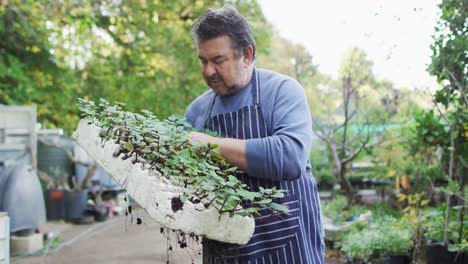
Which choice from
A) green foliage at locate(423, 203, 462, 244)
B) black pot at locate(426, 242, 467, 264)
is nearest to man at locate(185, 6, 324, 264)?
black pot at locate(426, 242, 467, 264)

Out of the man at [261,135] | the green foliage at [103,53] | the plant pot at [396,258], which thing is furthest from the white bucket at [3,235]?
the green foliage at [103,53]

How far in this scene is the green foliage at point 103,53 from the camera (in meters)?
10.5

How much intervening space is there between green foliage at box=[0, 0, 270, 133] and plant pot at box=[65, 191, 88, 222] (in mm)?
1750

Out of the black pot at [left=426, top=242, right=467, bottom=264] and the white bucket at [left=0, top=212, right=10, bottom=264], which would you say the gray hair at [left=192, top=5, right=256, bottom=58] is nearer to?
the black pot at [left=426, top=242, right=467, bottom=264]

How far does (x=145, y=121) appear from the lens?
6.36ft

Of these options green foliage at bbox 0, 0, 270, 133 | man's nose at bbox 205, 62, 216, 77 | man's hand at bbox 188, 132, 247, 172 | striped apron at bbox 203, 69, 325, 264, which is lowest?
striped apron at bbox 203, 69, 325, 264

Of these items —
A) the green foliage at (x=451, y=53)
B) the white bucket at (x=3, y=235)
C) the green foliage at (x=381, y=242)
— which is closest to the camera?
the green foliage at (x=451, y=53)

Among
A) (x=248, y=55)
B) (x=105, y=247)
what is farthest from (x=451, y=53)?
(x=105, y=247)

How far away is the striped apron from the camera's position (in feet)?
5.98

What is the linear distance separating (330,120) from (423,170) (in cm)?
270

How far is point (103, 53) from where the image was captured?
11625 mm

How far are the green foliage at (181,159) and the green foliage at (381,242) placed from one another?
14.0 ft

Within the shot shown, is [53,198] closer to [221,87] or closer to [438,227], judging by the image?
[438,227]

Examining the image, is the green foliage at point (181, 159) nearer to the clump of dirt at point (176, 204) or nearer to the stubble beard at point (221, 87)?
the clump of dirt at point (176, 204)
